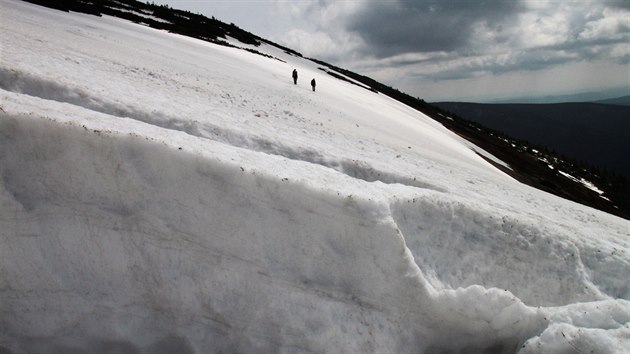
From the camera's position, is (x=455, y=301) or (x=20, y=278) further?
(x=455, y=301)

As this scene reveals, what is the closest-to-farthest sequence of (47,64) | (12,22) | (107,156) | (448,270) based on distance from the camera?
(107,156) < (448,270) < (47,64) < (12,22)

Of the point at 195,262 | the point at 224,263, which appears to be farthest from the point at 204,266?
the point at 224,263

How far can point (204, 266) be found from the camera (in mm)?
7090

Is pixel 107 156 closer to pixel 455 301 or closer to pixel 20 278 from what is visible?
pixel 20 278

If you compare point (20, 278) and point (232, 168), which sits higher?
point (232, 168)

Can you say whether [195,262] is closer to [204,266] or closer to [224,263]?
[204,266]

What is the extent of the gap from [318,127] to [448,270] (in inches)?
387

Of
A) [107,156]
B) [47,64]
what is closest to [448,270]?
[107,156]

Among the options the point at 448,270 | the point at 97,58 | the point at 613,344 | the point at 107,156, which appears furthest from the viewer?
the point at 97,58

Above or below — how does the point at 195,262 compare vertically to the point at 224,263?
below

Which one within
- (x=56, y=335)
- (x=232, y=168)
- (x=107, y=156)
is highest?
(x=232, y=168)

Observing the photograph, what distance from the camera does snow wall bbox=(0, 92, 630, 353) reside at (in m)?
6.68

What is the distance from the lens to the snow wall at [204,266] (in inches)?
263

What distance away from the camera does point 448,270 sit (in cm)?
874
